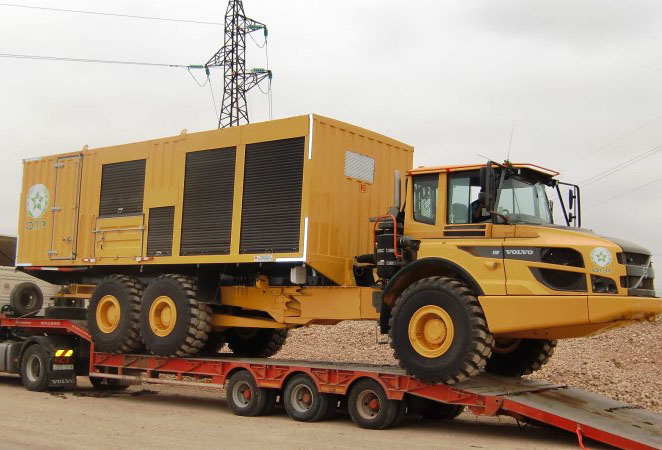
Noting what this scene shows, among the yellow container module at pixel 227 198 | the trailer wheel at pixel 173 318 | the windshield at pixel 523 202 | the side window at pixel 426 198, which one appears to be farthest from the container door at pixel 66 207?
the windshield at pixel 523 202

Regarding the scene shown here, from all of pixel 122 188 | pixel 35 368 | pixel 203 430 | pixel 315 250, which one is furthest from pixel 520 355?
pixel 35 368

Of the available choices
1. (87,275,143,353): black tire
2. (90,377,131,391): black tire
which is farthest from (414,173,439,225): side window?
(90,377,131,391): black tire

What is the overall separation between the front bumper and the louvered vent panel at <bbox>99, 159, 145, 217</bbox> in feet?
23.9

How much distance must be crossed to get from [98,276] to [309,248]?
5758mm

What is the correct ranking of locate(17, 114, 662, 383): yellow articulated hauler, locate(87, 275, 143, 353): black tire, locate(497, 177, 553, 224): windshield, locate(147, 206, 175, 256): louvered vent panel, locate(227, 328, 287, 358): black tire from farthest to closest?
1. locate(227, 328, 287, 358): black tire
2. locate(87, 275, 143, 353): black tire
3. locate(147, 206, 175, 256): louvered vent panel
4. locate(497, 177, 553, 224): windshield
5. locate(17, 114, 662, 383): yellow articulated hauler

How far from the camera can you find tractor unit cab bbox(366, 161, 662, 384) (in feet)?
30.5

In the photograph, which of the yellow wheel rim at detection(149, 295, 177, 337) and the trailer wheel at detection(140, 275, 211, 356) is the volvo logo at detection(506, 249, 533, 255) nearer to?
the trailer wheel at detection(140, 275, 211, 356)

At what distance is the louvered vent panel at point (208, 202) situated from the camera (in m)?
12.9

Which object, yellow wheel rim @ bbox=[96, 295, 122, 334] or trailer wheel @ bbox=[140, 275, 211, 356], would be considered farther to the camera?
yellow wheel rim @ bbox=[96, 295, 122, 334]

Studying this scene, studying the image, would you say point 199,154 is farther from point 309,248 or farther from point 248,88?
point 248,88

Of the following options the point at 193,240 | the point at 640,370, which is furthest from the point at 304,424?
the point at 640,370

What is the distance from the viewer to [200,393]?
16.2m

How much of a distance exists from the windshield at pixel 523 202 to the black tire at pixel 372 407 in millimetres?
2978

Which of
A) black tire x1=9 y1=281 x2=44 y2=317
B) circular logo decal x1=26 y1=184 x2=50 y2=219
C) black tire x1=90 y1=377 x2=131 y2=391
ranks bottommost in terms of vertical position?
black tire x1=90 y1=377 x2=131 y2=391
